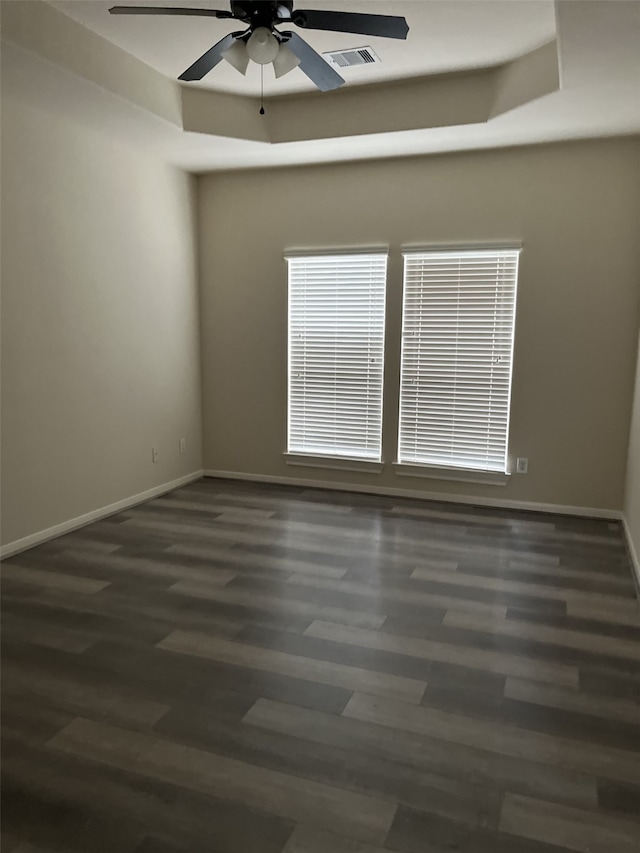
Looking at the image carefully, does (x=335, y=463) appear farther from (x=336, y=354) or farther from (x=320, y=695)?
(x=320, y=695)

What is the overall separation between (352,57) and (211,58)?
4.28 feet

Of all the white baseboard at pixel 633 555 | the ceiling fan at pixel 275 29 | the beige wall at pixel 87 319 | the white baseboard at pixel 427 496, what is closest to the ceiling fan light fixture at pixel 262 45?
the ceiling fan at pixel 275 29

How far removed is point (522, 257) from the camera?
4.90 meters

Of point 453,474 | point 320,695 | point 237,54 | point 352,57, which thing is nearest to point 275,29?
point 237,54

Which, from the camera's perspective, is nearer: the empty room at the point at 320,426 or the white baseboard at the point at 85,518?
the empty room at the point at 320,426

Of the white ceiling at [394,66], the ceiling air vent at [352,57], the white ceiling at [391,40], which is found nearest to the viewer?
the white ceiling at [394,66]

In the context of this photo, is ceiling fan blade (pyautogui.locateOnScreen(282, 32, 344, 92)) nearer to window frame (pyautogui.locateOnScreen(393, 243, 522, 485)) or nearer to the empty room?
the empty room

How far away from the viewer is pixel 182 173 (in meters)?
5.59

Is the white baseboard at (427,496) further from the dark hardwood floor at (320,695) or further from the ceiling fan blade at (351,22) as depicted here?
the ceiling fan blade at (351,22)

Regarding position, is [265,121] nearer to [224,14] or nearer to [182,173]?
[182,173]

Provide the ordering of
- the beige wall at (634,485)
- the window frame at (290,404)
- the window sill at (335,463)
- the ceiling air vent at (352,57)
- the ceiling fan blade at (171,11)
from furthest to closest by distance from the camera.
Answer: the window sill at (335,463), the window frame at (290,404), the beige wall at (634,485), the ceiling air vent at (352,57), the ceiling fan blade at (171,11)

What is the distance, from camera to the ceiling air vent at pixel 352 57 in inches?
149

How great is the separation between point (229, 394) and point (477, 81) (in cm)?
335

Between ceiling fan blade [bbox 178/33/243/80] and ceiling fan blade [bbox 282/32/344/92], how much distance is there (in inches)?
9.6
